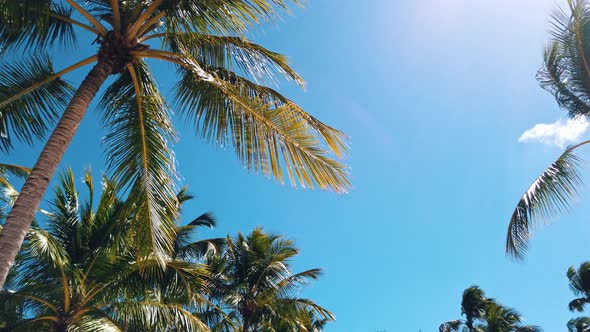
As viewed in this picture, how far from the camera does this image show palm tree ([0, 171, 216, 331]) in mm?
10008

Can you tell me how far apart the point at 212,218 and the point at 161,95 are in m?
13.5

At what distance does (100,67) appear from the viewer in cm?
566

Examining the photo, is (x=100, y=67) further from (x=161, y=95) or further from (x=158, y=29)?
(x=161, y=95)

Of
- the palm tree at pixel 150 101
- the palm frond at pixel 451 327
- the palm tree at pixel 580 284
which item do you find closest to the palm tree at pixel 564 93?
the palm tree at pixel 150 101

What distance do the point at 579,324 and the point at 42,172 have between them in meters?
31.1

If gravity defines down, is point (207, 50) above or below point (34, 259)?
above

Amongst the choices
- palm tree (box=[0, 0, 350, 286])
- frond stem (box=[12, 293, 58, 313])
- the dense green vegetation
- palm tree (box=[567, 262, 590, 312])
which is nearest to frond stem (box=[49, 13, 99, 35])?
palm tree (box=[0, 0, 350, 286])

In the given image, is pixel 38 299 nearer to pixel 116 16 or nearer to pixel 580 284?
pixel 116 16

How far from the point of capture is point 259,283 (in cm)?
1859

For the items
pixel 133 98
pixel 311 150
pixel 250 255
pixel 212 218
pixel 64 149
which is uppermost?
pixel 212 218

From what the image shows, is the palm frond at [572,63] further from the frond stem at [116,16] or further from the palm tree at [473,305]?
the palm tree at [473,305]

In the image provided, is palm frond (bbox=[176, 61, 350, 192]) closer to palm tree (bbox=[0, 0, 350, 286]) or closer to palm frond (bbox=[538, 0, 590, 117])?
palm tree (bbox=[0, 0, 350, 286])

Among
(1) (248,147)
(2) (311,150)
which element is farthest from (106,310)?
(2) (311,150)

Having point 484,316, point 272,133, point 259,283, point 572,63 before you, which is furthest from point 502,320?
point 272,133
